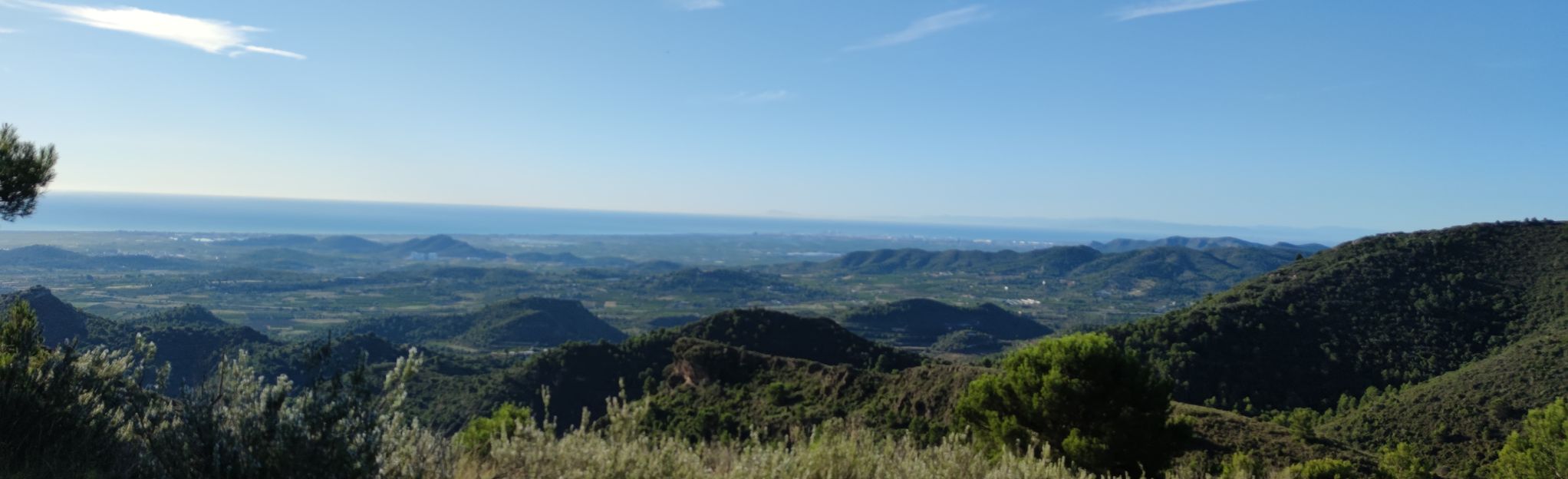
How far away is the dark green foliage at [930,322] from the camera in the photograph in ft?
279

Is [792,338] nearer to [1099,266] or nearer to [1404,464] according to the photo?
[1404,464]

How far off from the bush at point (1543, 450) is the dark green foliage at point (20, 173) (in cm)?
2349

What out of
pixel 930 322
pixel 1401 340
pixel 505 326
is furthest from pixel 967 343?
pixel 505 326

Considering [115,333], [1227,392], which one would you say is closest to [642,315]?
[115,333]

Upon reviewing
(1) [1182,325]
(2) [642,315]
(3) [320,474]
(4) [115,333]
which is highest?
(3) [320,474]

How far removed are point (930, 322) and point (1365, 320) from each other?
55.8 meters

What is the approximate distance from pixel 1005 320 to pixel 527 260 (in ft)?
468

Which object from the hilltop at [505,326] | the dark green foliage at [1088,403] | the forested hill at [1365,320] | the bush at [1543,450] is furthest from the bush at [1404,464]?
the hilltop at [505,326]

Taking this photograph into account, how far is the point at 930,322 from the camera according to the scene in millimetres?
91188

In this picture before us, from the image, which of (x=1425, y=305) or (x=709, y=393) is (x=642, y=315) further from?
(x=1425, y=305)

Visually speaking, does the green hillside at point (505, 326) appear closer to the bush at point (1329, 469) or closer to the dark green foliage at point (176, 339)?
the dark green foliage at point (176, 339)

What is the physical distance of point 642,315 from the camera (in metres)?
103

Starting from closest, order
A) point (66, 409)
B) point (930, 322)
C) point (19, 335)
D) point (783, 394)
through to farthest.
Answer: point (66, 409) → point (19, 335) → point (783, 394) → point (930, 322)

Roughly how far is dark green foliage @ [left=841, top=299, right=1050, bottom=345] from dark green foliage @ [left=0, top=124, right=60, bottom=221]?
75.9 m
